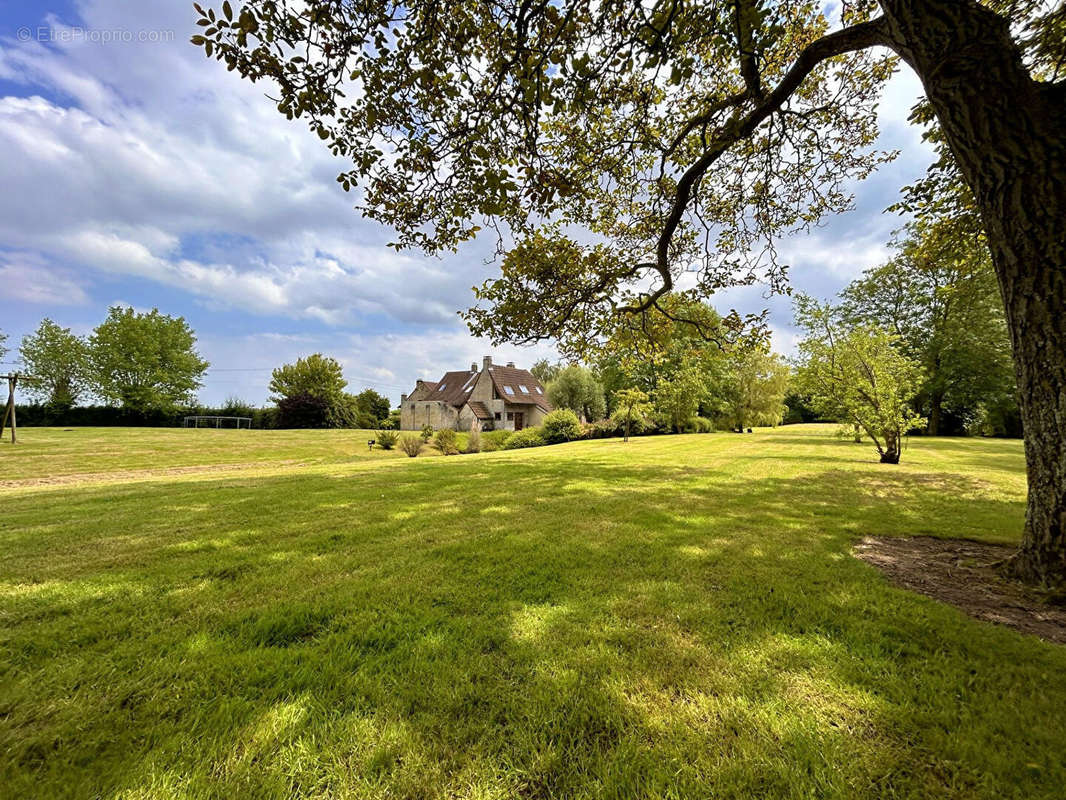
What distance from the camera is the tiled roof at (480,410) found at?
37.9 metres

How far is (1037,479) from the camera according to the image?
3.34 metres

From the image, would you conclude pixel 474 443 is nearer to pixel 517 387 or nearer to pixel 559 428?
pixel 559 428

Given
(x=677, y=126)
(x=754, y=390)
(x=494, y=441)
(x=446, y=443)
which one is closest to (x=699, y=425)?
(x=754, y=390)

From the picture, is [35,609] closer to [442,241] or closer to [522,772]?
[522,772]

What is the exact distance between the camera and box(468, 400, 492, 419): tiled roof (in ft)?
124

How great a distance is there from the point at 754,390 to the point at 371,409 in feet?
131

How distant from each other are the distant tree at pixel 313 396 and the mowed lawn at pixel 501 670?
38.9 meters

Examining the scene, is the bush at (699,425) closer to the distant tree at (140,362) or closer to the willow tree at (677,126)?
the willow tree at (677,126)

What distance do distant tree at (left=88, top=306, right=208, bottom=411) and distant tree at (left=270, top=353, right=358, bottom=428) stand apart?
8.52 m

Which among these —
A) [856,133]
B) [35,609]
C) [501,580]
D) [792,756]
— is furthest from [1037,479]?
[35,609]

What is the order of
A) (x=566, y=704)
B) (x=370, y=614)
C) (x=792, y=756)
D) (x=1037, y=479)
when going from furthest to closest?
(x=1037, y=479) < (x=370, y=614) < (x=566, y=704) < (x=792, y=756)

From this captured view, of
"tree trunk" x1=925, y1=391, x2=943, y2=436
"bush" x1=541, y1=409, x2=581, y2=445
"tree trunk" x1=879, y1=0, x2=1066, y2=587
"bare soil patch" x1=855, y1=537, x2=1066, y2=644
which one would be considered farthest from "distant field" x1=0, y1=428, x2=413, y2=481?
"tree trunk" x1=925, y1=391, x2=943, y2=436

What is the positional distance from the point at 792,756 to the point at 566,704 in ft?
3.23

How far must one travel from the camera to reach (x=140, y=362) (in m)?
39.6
